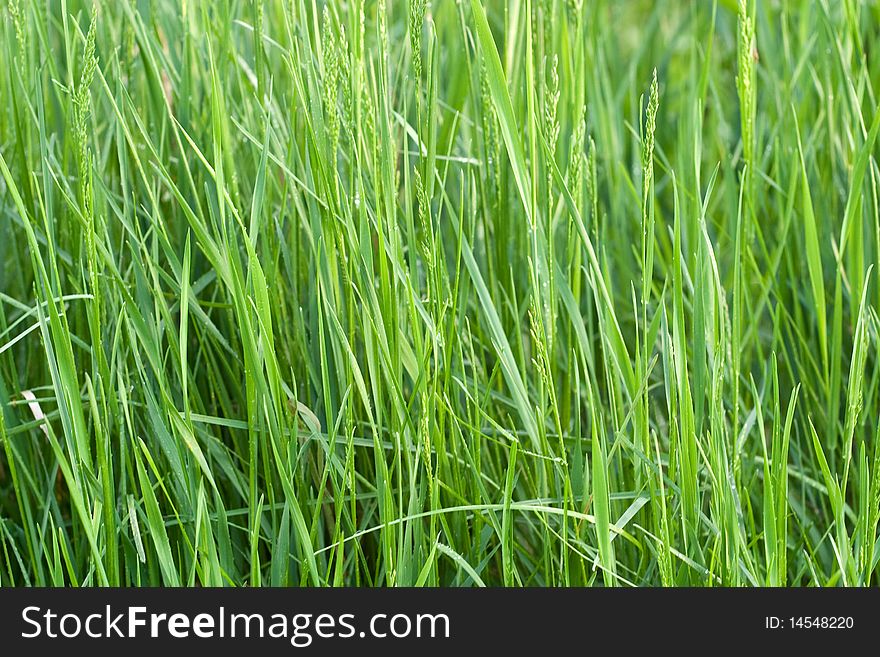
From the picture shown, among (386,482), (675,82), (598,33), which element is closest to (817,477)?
(386,482)

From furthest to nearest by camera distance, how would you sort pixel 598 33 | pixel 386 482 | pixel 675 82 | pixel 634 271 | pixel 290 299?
pixel 675 82
pixel 598 33
pixel 634 271
pixel 290 299
pixel 386 482

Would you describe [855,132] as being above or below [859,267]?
above

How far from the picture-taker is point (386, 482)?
2.54ft

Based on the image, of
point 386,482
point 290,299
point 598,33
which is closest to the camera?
point 386,482

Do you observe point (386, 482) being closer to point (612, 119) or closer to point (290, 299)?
point (290, 299)

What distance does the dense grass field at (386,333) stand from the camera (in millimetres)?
786

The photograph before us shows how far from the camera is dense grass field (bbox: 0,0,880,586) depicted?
786mm

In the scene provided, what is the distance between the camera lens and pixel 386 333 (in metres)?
0.83
